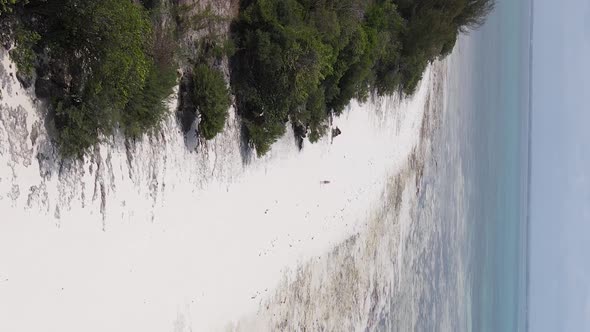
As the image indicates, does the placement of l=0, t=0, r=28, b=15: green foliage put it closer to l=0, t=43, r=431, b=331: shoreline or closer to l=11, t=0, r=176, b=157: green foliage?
l=11, t=0, r=176, b=157: green foliage

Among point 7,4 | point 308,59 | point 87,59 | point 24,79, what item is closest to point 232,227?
point 308,59

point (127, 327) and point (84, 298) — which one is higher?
point (84, 298)

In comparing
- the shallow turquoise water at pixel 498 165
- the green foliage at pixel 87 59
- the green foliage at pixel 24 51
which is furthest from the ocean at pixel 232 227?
the shallow turquoise water at pixel 498 165

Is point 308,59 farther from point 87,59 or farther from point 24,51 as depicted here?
point 24,51

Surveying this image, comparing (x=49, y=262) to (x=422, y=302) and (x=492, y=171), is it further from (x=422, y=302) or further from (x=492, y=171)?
(x=492, y=171)

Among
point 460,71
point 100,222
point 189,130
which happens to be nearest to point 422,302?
point 460,71

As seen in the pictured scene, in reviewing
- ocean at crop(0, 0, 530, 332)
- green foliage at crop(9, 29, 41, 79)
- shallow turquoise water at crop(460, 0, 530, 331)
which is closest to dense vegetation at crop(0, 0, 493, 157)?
green foliage at crop(9, 29, 41, 79)
